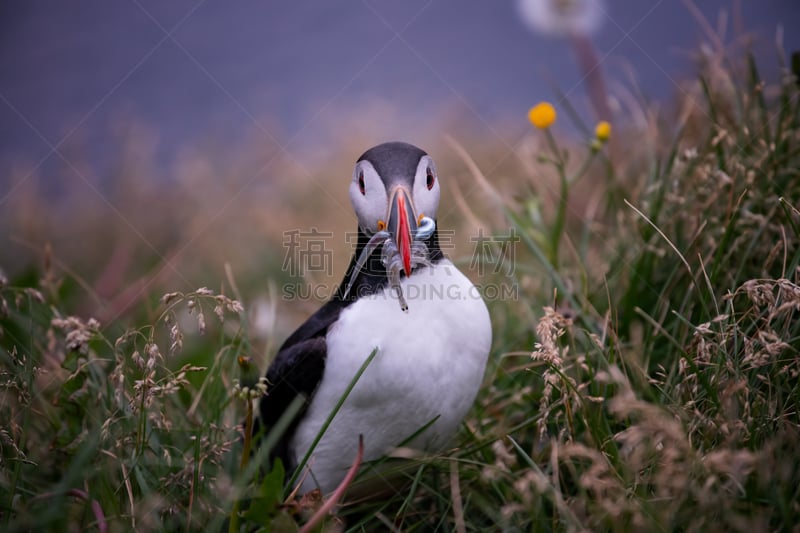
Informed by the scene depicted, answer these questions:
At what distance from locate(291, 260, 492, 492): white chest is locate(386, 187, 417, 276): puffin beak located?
0.23 m

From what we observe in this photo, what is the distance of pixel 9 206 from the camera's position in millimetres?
7051

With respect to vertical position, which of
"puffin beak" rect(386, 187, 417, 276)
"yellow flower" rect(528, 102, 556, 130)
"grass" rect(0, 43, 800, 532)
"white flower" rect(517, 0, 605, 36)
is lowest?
"grass" rect(0, 43, 800, 532)

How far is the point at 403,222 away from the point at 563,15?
379cm

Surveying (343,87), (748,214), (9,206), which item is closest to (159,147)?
(9,206)

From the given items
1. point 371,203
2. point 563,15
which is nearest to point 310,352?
point 371,203

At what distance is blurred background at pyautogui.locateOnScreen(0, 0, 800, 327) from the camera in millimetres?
5539

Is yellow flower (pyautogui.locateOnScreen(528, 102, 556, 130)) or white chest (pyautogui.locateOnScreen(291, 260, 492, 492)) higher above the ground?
yellow flower (pyautogui.locateOnScreen(528, 102, 556, 130))

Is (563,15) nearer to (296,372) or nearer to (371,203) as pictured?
(371,203)

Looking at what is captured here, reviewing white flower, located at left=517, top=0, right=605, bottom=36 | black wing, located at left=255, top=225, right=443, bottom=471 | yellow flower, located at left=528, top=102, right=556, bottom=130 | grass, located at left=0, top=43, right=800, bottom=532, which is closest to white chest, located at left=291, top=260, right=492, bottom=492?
black wing, located at left=255, top=225, right=443, bottom=471

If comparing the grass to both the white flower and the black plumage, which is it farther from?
the white flower

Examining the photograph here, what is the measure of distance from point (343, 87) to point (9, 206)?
12.4 ft

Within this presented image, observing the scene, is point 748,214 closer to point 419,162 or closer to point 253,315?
point 419,162

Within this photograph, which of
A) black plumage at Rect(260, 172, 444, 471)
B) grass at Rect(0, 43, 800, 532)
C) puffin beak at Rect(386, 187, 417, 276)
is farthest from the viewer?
black plumage at Rect(260, 172, 444, 471)

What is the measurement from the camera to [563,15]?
17.9 feet
